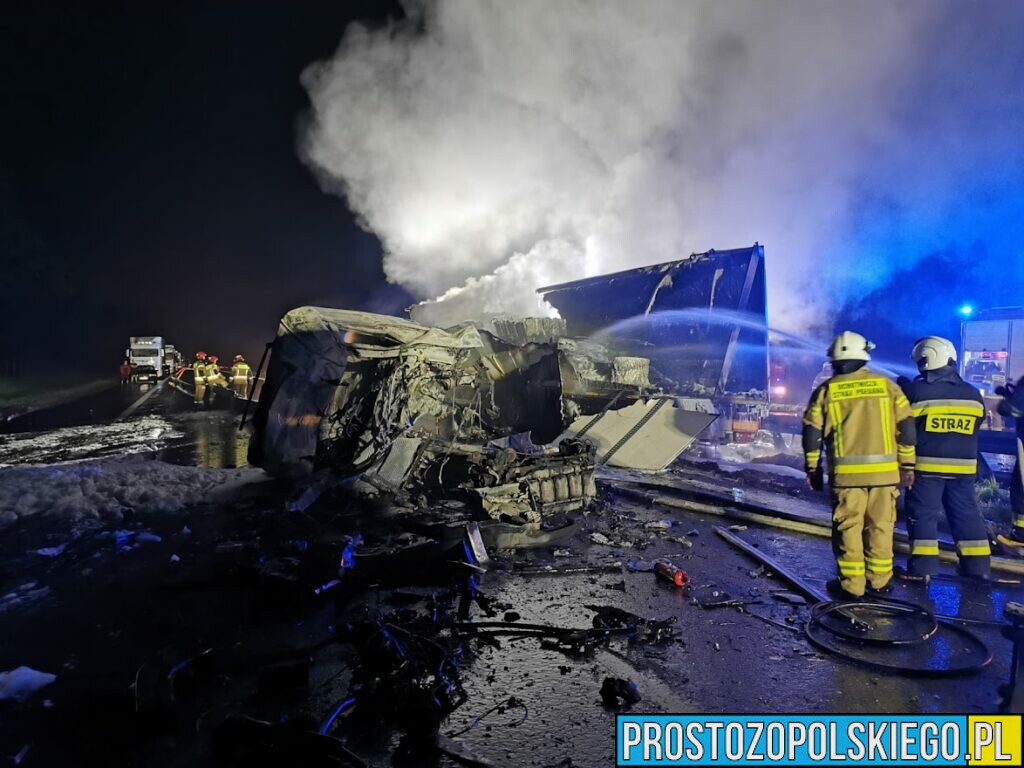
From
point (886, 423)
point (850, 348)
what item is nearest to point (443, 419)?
point (850, 348)

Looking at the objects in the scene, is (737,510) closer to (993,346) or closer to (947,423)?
(947,423)

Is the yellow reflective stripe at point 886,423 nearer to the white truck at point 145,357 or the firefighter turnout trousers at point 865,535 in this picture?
the firefighter turnout trousers at point 865,535

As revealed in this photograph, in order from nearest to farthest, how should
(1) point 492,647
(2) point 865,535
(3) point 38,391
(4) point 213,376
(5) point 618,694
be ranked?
1. (5) point 618,694
2. (1) point 492,647
3. (2) point 865,535
4. (4) point 213,376
5. (3) point 38,391

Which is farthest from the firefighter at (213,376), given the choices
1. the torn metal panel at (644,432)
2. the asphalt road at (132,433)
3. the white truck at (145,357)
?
the torn metal panel at (644,432)

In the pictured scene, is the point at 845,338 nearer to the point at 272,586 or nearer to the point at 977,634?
the point at 977,634

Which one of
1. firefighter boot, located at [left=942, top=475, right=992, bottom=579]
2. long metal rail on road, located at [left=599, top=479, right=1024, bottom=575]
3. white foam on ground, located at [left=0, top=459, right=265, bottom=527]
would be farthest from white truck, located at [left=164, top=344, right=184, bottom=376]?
firefighter boot, located at [left=942, top=475, right=992, bottom=579]

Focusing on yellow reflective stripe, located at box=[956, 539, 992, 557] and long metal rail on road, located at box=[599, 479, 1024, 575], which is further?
long metal rail on road, located at box=[599, 479, 1024, 575]

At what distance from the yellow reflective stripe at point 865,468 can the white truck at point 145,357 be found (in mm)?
28592

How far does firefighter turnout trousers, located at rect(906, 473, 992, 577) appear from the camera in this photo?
148 inches

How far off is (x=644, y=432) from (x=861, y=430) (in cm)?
380

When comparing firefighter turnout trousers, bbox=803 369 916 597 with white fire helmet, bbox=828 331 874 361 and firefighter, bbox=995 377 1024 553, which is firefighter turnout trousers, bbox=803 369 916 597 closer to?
white fire helmet, bbox=828 331 874 361

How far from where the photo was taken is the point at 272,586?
11.8 ft

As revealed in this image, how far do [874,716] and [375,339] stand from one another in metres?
5.59

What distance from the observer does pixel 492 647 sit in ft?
9.82
